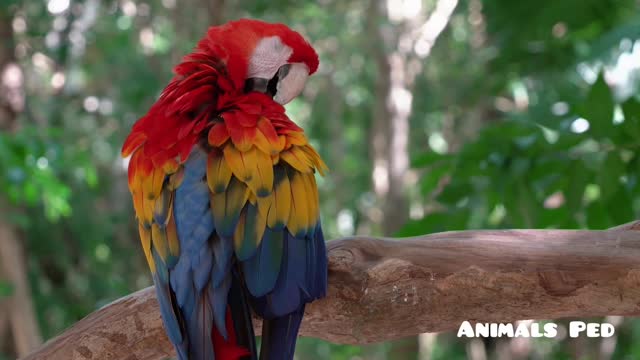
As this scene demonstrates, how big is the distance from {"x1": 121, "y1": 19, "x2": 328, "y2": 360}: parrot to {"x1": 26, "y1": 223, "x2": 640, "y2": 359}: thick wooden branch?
0.10m

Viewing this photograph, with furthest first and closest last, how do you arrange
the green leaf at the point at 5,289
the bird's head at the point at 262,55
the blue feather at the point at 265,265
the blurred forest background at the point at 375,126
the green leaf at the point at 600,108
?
the green leaf at the point at 5,289, the blurred forest background at the point at 375,126, the green leaf at the point at 600,108, the bird's head at the point at 262,55, the blue feather at the point at 265,265

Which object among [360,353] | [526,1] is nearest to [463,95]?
[360,353]

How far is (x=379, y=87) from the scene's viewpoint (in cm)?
412

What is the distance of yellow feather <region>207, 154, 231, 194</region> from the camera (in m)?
0.99

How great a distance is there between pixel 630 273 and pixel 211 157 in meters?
0.58

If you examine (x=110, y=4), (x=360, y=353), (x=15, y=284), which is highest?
(x=110, y=4)

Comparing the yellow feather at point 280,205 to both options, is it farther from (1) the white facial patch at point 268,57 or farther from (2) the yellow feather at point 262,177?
(1) the white facial patch at point 268,57

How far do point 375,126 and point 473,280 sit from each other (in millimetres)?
3753

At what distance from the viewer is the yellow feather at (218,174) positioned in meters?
0.99

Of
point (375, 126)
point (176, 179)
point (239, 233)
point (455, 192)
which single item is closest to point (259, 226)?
point (239, 233)

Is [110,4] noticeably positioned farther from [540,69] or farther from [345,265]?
[345,265]

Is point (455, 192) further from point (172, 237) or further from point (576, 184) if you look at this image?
point (172, 237)

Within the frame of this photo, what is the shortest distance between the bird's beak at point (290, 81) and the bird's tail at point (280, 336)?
0.32m

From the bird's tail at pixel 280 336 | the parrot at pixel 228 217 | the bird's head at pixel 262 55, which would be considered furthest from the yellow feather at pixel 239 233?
the bird's head at pixel 262 55
